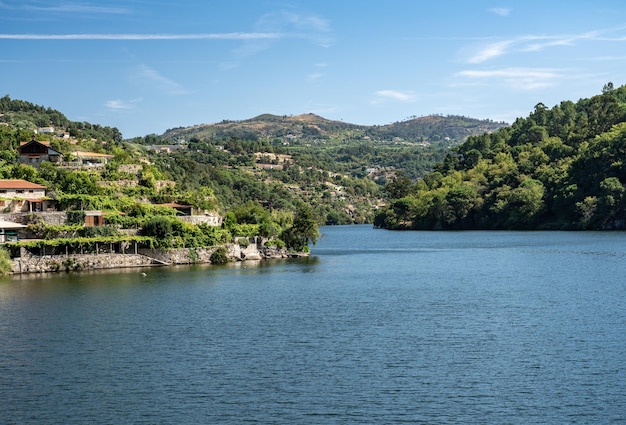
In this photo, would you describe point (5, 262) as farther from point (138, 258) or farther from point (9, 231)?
point (138, 258)

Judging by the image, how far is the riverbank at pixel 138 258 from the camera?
67.1 m

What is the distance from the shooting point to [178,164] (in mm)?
140000

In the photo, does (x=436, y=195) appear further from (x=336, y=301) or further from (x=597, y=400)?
(x=597, y=400)

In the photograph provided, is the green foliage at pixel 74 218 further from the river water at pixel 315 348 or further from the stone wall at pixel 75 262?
the river water at pixel 315 348

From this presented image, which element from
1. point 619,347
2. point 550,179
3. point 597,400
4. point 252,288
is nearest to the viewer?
point 597,400

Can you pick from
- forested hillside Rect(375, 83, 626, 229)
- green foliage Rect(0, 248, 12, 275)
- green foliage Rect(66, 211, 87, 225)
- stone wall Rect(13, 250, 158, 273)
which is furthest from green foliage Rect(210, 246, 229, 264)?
forested hillside Rect(375, 83, 626, 229)

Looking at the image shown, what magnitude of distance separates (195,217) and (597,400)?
53520 mm

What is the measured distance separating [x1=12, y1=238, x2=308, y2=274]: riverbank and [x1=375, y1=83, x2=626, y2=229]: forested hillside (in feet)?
191

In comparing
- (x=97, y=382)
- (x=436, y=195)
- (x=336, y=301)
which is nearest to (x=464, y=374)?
(x=97, y=382)

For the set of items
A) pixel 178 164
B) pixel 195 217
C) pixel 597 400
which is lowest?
pixel 597 400

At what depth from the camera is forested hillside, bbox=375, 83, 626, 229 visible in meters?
123

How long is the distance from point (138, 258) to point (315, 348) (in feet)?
128

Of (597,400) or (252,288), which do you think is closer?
(597,400)

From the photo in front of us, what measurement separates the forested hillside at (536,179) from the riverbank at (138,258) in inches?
2296
